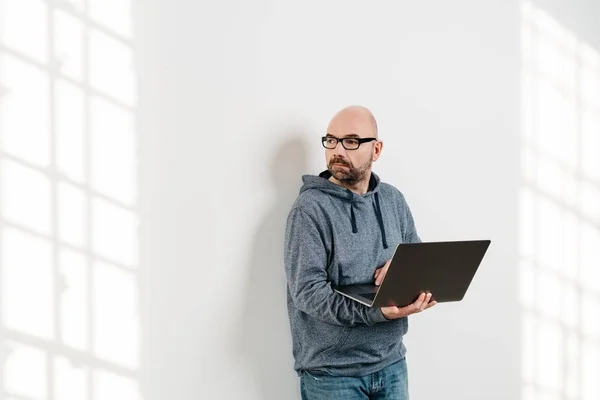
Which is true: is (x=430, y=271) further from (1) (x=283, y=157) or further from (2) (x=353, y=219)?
(1) (x=283, y=157)

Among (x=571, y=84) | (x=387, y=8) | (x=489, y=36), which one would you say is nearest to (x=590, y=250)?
(x=571, y=84)

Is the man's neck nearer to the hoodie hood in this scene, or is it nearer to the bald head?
the hoodie hood

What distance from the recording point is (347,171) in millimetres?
2123

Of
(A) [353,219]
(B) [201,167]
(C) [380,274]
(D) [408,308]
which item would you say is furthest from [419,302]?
(B) [201,167]

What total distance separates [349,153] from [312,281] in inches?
15.9

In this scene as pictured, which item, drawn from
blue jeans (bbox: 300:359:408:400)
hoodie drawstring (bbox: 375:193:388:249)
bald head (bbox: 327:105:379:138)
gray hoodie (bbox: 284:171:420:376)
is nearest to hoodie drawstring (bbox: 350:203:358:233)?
gray hoodie (bbox: 284:171:420:376)

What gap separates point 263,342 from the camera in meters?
2.25

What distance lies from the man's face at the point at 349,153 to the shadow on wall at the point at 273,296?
0.60 feet

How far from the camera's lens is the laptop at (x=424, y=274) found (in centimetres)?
181

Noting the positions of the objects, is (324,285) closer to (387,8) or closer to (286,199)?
(286,199)

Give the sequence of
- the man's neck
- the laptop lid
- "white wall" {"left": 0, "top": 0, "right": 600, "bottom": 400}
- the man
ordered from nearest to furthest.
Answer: the laptop lid, "white wall" {"left": 0, "top": 0, "right": 600, "bottom": 400}, the man, the man's neck

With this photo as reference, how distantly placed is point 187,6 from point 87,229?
722 millimetres

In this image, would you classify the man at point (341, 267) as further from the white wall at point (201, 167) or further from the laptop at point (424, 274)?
the white wall at point (201, 167)

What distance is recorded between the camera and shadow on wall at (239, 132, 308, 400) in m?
2.23
